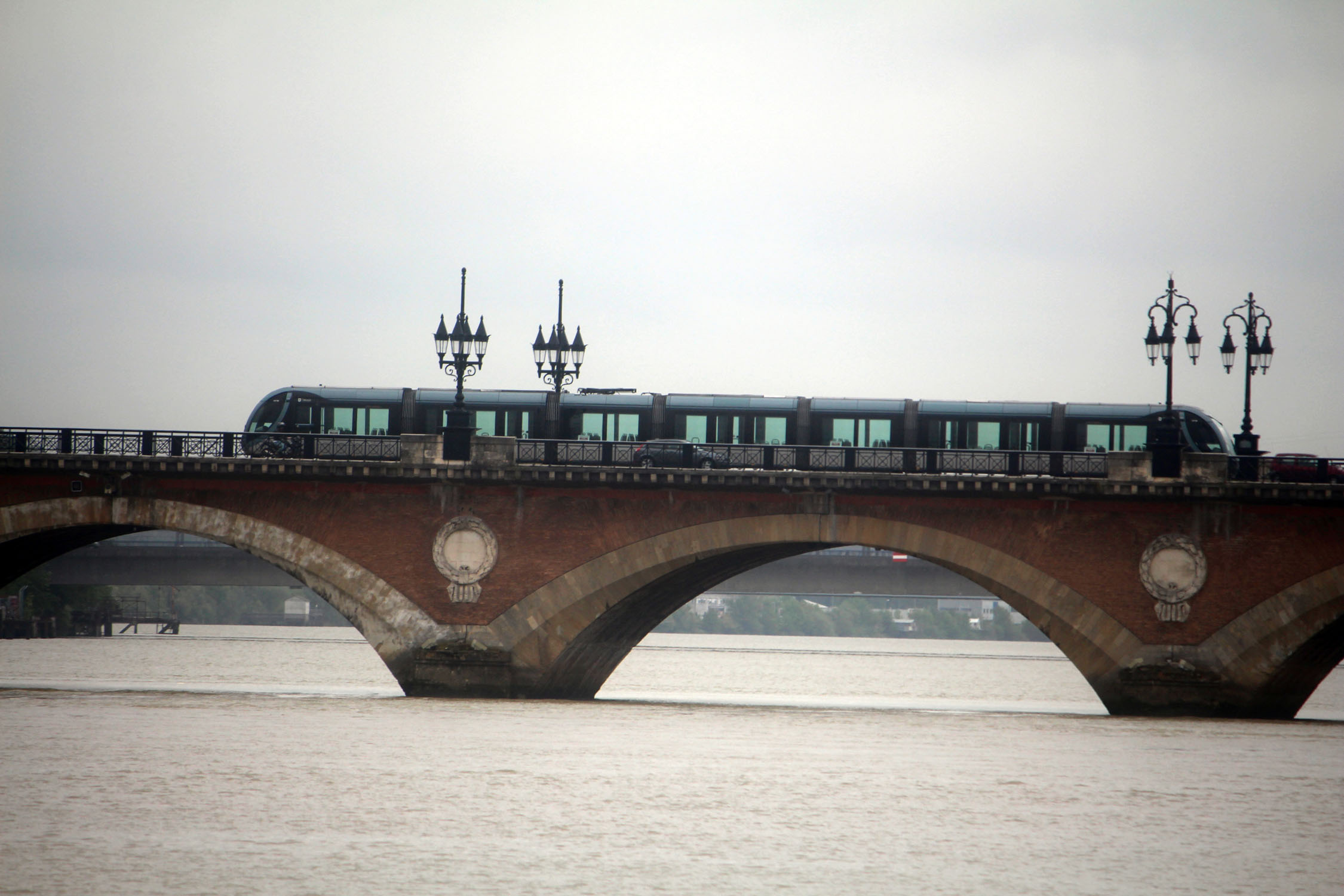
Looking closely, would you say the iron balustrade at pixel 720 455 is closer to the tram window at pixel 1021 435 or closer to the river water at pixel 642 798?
the tram window at pixel 1021 435

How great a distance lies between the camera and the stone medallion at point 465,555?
3703 cm

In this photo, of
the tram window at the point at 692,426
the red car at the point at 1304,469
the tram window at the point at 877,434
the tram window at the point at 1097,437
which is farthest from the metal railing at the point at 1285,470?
the tram window at the point at 692,426

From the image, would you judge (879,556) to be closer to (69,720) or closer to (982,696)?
(982,696)

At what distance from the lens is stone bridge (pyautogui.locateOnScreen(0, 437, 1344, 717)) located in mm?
34969

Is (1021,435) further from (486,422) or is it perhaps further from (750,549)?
(486,422)

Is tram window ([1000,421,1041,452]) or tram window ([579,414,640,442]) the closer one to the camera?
tram window ([1000,421,1041,452])

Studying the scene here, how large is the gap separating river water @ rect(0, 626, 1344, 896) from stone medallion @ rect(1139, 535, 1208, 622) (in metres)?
2.47

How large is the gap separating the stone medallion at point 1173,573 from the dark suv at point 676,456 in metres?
9.99

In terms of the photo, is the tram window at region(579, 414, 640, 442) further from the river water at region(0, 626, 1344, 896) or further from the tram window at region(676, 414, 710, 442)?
the river water at region(0, 626, 1344, 896)

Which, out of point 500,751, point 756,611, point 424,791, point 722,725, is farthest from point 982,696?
point 756,611

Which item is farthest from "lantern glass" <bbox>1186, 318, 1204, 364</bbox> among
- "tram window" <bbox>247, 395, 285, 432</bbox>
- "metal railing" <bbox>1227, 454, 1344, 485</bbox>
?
"tram window" <bbox>247, 395, 285, 432</bbox>

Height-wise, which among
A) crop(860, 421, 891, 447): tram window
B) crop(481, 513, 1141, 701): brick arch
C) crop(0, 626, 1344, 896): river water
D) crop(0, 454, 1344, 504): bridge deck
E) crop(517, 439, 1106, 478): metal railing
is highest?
crop(860, 421, 891, 447): tram window

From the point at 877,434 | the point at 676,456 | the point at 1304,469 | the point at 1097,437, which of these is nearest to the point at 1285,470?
the point at 1304,469

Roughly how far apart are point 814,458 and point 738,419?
4.25 metres
